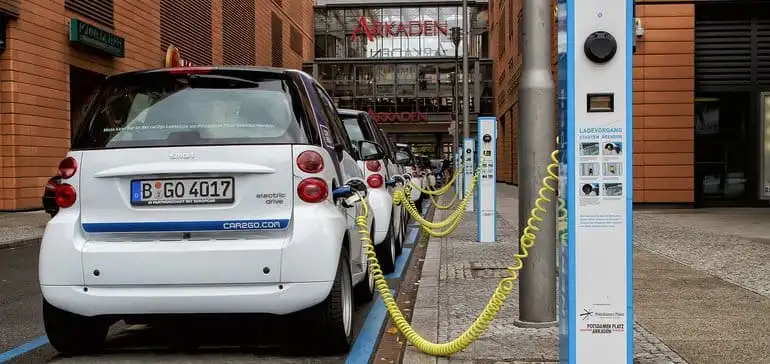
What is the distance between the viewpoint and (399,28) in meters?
59.6

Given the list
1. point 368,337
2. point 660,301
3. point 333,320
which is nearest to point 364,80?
point 660,301

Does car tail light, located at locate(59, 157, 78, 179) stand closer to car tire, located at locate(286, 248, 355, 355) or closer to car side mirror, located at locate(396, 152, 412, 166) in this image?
car tire, located at locate(286, 248, 355, 355)

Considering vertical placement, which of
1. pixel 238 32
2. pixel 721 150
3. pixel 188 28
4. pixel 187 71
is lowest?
pixel 721 150

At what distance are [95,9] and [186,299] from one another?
2090 centimetres

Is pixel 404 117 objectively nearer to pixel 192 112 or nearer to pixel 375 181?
pixel 375 181

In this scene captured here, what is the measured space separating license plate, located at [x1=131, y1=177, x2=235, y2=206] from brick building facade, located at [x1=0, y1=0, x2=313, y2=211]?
16.4 metres

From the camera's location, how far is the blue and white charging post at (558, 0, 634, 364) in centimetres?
350

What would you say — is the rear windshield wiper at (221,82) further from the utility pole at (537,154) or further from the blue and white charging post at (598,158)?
the blue and white charging post at (598,158)

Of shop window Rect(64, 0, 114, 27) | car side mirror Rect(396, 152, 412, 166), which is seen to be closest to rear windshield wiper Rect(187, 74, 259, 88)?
car side mirror Rect(396, 152, 412, 166)

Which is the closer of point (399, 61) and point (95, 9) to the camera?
point (95, 9)

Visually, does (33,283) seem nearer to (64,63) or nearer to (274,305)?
(274,305)

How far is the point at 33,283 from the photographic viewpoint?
8594 millimetres

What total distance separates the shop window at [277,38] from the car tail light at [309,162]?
134 ft

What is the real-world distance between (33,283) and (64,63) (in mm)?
14764
